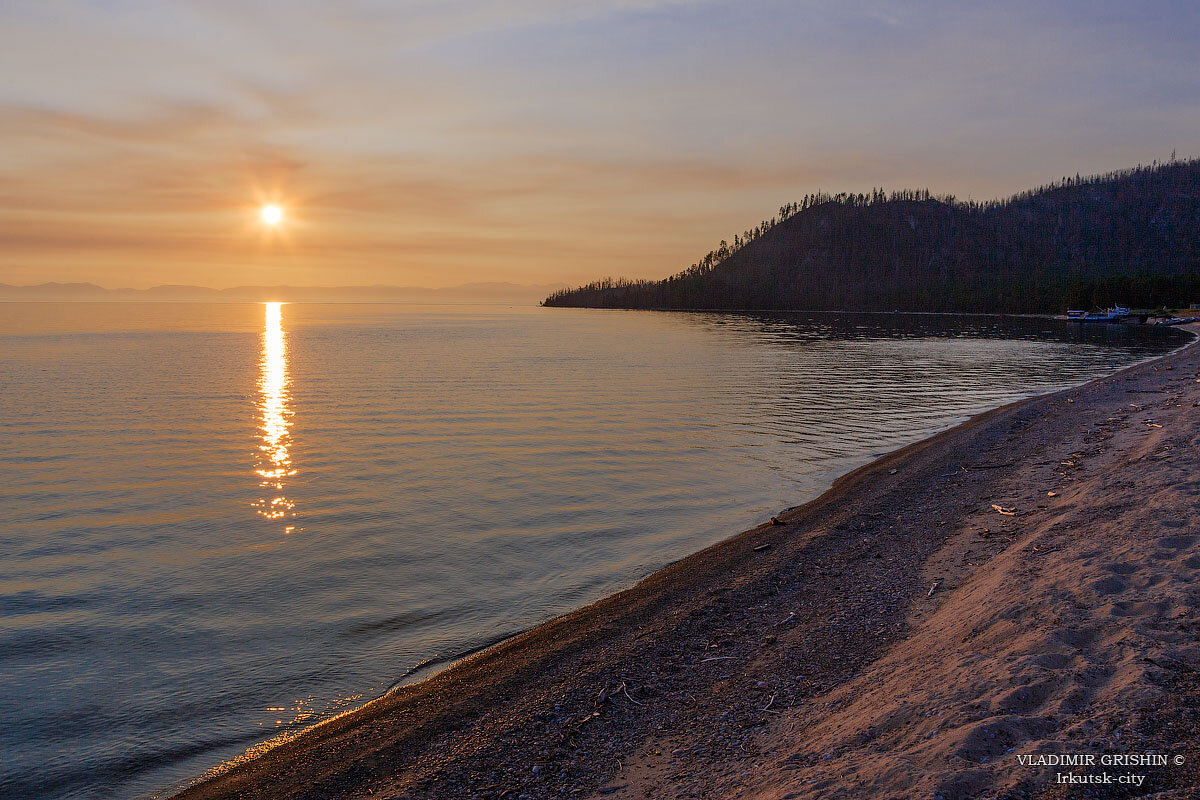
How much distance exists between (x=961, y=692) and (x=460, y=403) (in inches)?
1484

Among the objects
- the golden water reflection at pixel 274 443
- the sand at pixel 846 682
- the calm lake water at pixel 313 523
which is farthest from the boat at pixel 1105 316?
the sand at pixel 846 682

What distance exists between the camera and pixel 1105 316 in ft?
550

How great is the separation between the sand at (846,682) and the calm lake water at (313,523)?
5.75ft

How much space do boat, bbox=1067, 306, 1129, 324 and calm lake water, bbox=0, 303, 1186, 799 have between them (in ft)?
489

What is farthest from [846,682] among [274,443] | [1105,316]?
[1105,316]

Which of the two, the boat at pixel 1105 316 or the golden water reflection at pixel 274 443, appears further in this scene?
the boat at pixel 1105 316

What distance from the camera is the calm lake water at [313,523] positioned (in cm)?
1009

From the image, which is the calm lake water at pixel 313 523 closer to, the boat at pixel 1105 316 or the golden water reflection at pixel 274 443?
the golden water reflection at pixel 274 443

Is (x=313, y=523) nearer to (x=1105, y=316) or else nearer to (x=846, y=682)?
(x=846, y=682)

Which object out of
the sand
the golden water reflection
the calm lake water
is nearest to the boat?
the calm lake water

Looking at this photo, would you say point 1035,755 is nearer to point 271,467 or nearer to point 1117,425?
point 1117,425

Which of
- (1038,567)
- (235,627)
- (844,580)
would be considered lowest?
(235,627)

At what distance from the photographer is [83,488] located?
22297 millimetres

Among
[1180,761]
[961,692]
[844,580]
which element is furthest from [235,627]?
[1180,761]
